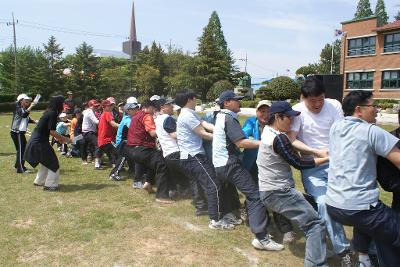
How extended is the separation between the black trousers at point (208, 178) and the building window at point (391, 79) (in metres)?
34.9

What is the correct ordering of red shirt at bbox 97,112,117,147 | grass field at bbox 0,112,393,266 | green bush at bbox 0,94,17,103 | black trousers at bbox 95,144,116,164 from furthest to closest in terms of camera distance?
green bush at bbox 0,94,17,103
black trousers at bbox 95,144,116,164
red shirt at bbox 97,112,117,147
grass field at bbox 0,112,393,266

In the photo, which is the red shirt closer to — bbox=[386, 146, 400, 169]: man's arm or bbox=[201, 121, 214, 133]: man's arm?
bbox=[201, 121, 214, 133]: man's arm

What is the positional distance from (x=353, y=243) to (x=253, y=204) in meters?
1.27

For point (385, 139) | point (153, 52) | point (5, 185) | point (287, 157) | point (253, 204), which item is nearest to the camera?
point (385, 139)

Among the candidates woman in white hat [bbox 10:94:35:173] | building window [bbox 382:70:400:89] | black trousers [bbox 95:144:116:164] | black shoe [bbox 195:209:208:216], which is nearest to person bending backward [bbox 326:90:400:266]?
black shoe [bbox 195:209:208:216]

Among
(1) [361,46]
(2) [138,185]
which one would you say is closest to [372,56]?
(1) [361,46]

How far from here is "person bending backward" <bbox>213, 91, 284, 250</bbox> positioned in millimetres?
4879

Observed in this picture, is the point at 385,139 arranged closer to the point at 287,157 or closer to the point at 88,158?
the point at 287,157

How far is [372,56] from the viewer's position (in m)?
38.7

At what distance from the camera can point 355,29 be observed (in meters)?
40.9

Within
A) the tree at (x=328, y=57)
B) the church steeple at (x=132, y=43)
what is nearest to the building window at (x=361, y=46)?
the tree at (x=328, y=57)

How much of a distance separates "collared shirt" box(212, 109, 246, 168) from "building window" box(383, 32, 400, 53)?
119 ft

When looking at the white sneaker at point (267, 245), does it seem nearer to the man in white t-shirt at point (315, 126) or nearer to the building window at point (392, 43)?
the man in white t-shirt at point (315, 126)

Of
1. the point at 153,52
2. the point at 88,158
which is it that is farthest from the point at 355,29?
the point at 88,158
